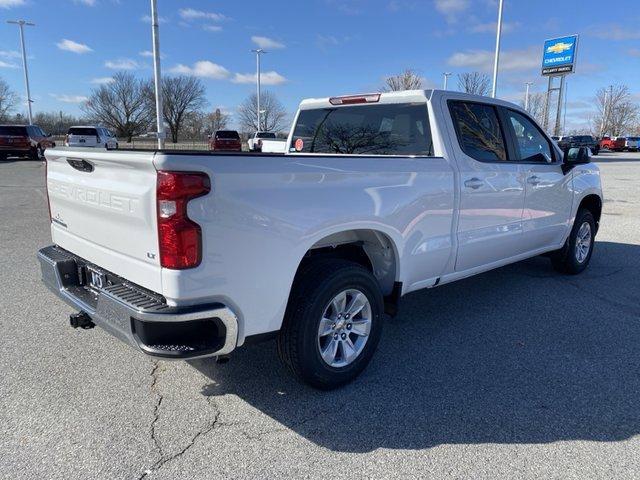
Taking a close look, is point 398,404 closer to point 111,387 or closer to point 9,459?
point 111,387

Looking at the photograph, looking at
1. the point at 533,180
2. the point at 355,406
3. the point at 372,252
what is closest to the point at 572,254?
the point at 533,180

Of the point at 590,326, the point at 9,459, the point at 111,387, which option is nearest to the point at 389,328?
the point at 590,326

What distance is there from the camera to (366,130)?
4520 mm

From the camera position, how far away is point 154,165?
2.39 meters

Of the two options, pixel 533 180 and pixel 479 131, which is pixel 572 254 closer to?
pixel 533 180

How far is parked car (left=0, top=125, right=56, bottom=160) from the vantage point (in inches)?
963

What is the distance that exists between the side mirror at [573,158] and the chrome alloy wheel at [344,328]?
3.30 metres

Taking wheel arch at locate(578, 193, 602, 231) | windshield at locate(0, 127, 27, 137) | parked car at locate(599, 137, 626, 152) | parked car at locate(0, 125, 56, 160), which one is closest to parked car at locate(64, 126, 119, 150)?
parked car at locate(0, 125, 56, 160)

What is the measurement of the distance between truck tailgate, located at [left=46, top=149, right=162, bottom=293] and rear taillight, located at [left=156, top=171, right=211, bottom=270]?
6cm

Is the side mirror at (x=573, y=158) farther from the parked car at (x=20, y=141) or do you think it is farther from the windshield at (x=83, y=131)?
the windshield at (x=83, y=131)

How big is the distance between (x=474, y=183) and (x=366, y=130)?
109cm

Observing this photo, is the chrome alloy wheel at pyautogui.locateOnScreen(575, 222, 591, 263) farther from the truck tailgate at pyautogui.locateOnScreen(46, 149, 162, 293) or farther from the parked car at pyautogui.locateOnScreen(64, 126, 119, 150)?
the parked car at pyautogui.locateOnScreen(64, 126, 119, 150)

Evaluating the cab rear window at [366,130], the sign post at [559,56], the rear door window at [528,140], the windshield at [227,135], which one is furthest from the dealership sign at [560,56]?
the cab rear window at [366,130]

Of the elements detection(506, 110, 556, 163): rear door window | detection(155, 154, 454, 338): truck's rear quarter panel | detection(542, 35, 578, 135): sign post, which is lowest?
detection(155, 154, 454, 338): truck's rear quarter panel
